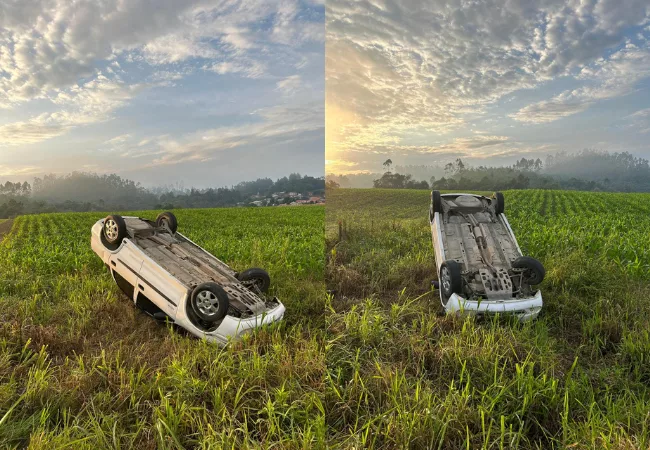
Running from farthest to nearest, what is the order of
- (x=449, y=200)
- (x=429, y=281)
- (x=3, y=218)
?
(x=3, y=218) → (x=449, y=200) → (x=429, y=281)

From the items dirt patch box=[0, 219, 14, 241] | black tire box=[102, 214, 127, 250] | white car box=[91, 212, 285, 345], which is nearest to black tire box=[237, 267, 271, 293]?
white car box=[91, 212, 285, 345]

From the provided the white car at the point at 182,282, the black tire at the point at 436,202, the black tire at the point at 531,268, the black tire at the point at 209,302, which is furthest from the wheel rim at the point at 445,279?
the black tire at the point at 209,302

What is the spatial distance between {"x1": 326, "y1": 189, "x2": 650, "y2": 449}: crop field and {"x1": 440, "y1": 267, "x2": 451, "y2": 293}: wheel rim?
294mm

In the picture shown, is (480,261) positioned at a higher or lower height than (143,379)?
higher

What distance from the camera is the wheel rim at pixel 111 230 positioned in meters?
4.17

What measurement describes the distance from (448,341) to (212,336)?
195 cm

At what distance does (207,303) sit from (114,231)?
1.62 meters

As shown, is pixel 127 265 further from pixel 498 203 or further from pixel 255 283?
pixel 498 203

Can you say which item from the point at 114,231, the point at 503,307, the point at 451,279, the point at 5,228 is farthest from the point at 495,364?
the point at 5,228

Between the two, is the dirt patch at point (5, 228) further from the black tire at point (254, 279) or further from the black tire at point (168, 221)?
the black tire at point (254, 279)

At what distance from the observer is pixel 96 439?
2.13m

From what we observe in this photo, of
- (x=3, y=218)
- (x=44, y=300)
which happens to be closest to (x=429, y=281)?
(x=44, y=300)

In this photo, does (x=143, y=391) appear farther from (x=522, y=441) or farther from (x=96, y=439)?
(x=522, y=441)

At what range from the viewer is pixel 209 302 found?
3.34 m
